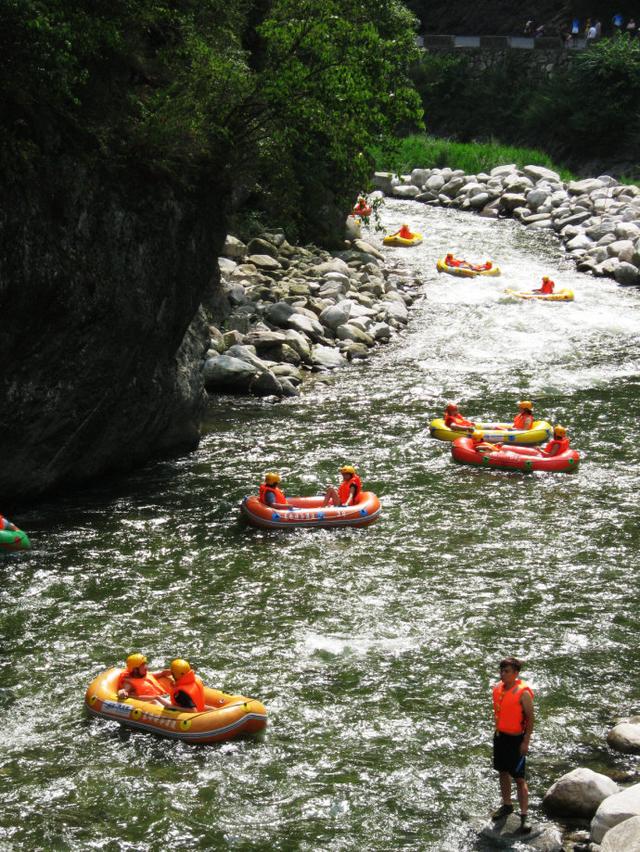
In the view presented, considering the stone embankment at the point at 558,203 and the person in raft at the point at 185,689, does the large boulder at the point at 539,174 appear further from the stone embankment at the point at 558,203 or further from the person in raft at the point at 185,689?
the person in raft at the point at 185,689

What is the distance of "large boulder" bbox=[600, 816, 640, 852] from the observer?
840 cm

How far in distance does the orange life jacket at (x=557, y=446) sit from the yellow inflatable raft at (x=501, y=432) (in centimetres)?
94

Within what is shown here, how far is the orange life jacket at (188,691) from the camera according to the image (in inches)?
442

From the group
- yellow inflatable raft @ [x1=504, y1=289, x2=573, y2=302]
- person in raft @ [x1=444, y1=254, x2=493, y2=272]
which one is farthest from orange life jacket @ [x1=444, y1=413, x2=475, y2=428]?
person in raft @ [x1=444, y1=254, x2=493, y2=272]

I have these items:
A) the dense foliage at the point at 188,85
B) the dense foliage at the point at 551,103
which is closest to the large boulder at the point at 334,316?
the dense foliage at the point at 188,85

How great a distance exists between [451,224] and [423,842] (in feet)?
113

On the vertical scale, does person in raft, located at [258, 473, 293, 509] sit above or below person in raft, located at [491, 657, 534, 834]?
below

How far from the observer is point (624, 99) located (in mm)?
50969

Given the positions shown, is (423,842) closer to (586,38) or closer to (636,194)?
(636,194)

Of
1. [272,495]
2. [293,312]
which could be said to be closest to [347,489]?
[272,495]

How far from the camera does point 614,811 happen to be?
29.6 feet

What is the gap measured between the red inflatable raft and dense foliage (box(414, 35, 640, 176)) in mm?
33108

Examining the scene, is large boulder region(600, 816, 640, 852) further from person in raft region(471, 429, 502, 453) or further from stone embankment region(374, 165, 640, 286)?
stone embankment region(374, 165, 640, 286)

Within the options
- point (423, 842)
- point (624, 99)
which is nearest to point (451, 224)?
point (624, 99)
